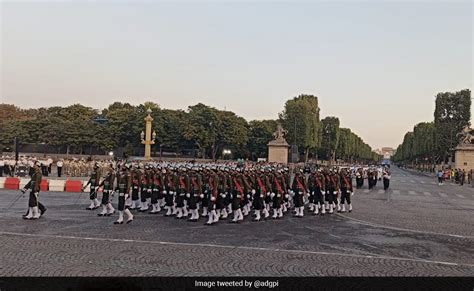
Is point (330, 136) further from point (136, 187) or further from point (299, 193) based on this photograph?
point (136, 187)

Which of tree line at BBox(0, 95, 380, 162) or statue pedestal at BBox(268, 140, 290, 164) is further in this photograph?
tree line at BBox(0, 95, 380, 162)

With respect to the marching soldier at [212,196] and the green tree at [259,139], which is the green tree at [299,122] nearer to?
the green tree at [259,139]

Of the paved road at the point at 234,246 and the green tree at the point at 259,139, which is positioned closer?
the paved road at the point at 234,246

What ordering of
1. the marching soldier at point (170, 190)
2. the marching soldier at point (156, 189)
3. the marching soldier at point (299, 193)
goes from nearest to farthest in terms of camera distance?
the marching soldier at point (170, 190), the marching soldier at point (156, 189), the marching soldier at point (299, 193)

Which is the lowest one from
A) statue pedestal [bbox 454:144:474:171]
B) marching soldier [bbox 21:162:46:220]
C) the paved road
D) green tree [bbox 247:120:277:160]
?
the paved road

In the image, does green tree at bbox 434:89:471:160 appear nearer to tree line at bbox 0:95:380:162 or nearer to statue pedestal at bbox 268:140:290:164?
tree line at bbox 0:95:380:162

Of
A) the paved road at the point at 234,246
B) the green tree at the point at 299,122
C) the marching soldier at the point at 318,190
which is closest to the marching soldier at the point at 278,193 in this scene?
the paved road at the point at 234,246

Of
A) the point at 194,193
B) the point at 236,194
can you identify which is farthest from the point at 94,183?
the point at 236,194

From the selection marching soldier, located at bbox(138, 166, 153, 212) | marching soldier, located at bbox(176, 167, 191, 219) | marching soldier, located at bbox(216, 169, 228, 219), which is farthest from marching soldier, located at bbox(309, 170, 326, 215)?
marching soldier, located at bbox(138, 166, 153, 212)

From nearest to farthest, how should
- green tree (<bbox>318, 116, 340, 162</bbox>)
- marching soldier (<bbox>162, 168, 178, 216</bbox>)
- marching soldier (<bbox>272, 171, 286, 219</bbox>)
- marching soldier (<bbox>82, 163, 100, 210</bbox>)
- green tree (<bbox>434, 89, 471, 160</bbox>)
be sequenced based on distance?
marching soldier (<bbox>162, 168, 178, 216</bbox>) < marching soldier (<bbox>272, 171, 286, 219</bbox>) < marching soldier (<bbox>82, 163, 100, 210</bbox>) < green tree (<bbox>434, 89, 471, 160</bbox>) < green tree (<bbox>318, 116, 340, 162</bbox>)

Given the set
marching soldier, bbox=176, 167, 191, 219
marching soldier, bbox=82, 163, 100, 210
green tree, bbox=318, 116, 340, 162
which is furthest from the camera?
green tree, bbox=318, 116, 340, 162

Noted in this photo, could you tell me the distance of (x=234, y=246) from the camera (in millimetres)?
12039

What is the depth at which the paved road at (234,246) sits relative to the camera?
31.7 ft

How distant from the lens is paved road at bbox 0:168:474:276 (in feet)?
31.7
